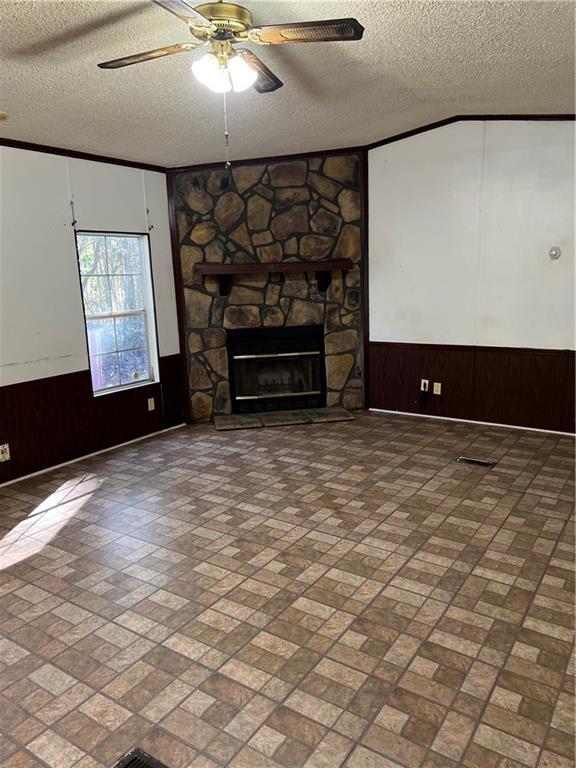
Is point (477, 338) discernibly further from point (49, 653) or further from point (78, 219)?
point (49, 653)

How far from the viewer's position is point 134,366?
5.13 meters

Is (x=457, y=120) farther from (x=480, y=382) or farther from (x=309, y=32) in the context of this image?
(x=309, y=32)

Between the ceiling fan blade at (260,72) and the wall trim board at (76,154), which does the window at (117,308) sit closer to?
the wall trim board at (76,154)

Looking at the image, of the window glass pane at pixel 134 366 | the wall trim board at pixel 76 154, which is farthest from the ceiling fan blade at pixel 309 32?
the window glass pane at pixel 134 366

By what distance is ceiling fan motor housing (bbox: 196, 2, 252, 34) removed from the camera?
2072mm

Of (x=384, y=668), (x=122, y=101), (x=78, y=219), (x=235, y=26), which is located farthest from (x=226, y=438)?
(x=235, y=26)

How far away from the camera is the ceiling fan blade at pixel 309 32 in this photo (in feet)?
6.25

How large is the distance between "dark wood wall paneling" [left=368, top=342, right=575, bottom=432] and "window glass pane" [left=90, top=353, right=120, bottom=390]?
2519 millimetres

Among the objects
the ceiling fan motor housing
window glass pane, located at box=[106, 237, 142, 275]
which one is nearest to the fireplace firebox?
window glass pane, located at box=[106, 237, 142, 275]

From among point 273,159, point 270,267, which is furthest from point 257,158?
point 270,267

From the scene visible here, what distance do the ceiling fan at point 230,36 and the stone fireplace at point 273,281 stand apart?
2.92 meters

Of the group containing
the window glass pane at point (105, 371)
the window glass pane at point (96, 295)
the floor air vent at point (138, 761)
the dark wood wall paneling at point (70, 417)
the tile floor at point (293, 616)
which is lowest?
the floor air vent at point (138, 761)

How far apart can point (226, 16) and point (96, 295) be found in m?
3.04

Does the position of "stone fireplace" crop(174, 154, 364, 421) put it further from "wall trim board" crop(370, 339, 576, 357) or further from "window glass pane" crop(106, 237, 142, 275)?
"window glass pane" crop(106, 237, 142, 275)
